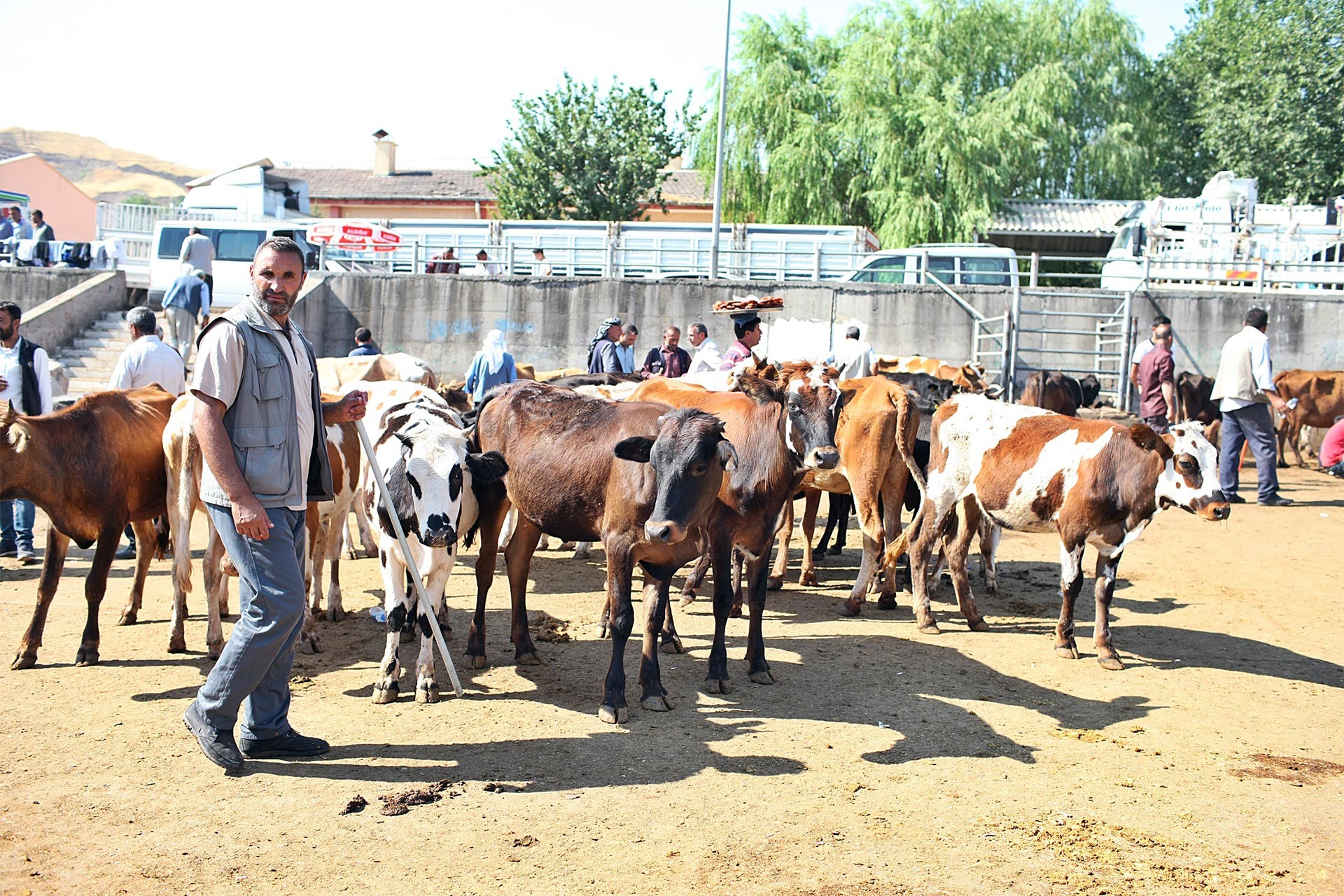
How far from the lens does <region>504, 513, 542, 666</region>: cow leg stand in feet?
23.7

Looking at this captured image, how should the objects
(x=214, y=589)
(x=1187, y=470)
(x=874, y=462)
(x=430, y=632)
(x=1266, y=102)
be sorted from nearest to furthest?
(x=430, y=632) < (x=214, y=589) < (x=1187, y=470) < (x=874, y=462) < (x=1266, y=102)

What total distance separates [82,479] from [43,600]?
0.79 metres

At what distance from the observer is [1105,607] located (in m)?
7.64

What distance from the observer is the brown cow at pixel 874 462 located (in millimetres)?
8930

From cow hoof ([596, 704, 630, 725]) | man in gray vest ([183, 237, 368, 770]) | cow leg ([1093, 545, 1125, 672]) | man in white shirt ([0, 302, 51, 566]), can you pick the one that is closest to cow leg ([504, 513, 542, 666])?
cow hoof ([596, 704, 630, 725])

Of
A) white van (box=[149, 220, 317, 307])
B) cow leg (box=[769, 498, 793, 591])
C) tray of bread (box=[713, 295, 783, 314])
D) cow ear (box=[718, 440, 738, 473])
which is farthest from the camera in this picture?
white van (box=[149, 220, 317, 307])

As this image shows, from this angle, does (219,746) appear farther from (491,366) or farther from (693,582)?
(491,366)

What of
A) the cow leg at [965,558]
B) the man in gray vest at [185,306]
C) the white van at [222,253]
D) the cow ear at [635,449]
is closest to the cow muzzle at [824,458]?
the cow ear at [635,449]

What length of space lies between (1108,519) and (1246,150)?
33897 millimetres

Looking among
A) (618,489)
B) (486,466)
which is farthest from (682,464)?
(486,466)

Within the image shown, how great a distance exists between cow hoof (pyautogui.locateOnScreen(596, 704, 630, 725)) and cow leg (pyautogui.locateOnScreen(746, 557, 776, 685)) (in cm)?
117

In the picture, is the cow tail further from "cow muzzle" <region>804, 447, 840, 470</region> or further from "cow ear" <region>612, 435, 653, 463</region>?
"cow ear" <region>612, 435, 653, 463</region>

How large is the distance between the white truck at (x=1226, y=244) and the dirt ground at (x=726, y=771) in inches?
596

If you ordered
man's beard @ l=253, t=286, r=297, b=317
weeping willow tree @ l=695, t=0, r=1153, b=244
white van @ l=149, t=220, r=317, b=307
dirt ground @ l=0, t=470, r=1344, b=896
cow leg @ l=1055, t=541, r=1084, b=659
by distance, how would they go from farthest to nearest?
weeping willow tree @ l=695, t=0, r=1153, b=244, white van @ l=149, t=220, r=317, b=307, cow leg @ l=1055, t=541, r=1084, b=659, man's beard @ l=253, t=286, r=297, b=317, dirt ground @ l=0, t=470, r=1344, b=896
